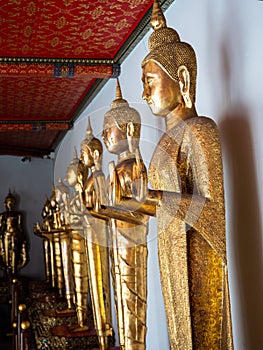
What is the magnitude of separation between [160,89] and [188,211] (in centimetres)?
45

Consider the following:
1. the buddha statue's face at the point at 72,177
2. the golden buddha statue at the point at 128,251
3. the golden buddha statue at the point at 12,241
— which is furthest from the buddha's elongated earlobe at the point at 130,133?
the golden buddha statue at the point at 12,241

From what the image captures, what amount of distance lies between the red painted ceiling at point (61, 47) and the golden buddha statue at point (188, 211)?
1.04 metres

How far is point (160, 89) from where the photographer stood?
1801 mm

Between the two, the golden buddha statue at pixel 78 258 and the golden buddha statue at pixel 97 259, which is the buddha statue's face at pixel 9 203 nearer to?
the golden buddha statue at pixel 78 258

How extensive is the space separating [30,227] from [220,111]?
5763 millimetres

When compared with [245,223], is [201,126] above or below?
above

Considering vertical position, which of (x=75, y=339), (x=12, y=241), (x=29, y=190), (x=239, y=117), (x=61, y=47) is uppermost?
(x=29, y=190)

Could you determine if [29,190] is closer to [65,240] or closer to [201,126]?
[65,240]

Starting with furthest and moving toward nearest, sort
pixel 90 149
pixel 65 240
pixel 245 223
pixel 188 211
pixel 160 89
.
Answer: pixel 65 240
pixel 90 149
pixel 245 223
pixel 160 89
pixel 188 211

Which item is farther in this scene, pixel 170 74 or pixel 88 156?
pixel 88 156

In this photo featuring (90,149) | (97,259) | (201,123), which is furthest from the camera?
(97,259)

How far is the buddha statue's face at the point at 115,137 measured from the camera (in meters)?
2.38

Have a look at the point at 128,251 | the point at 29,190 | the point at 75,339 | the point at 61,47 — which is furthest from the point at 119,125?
the point at 29,190

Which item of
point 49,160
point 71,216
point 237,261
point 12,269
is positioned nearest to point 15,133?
point 49,160
